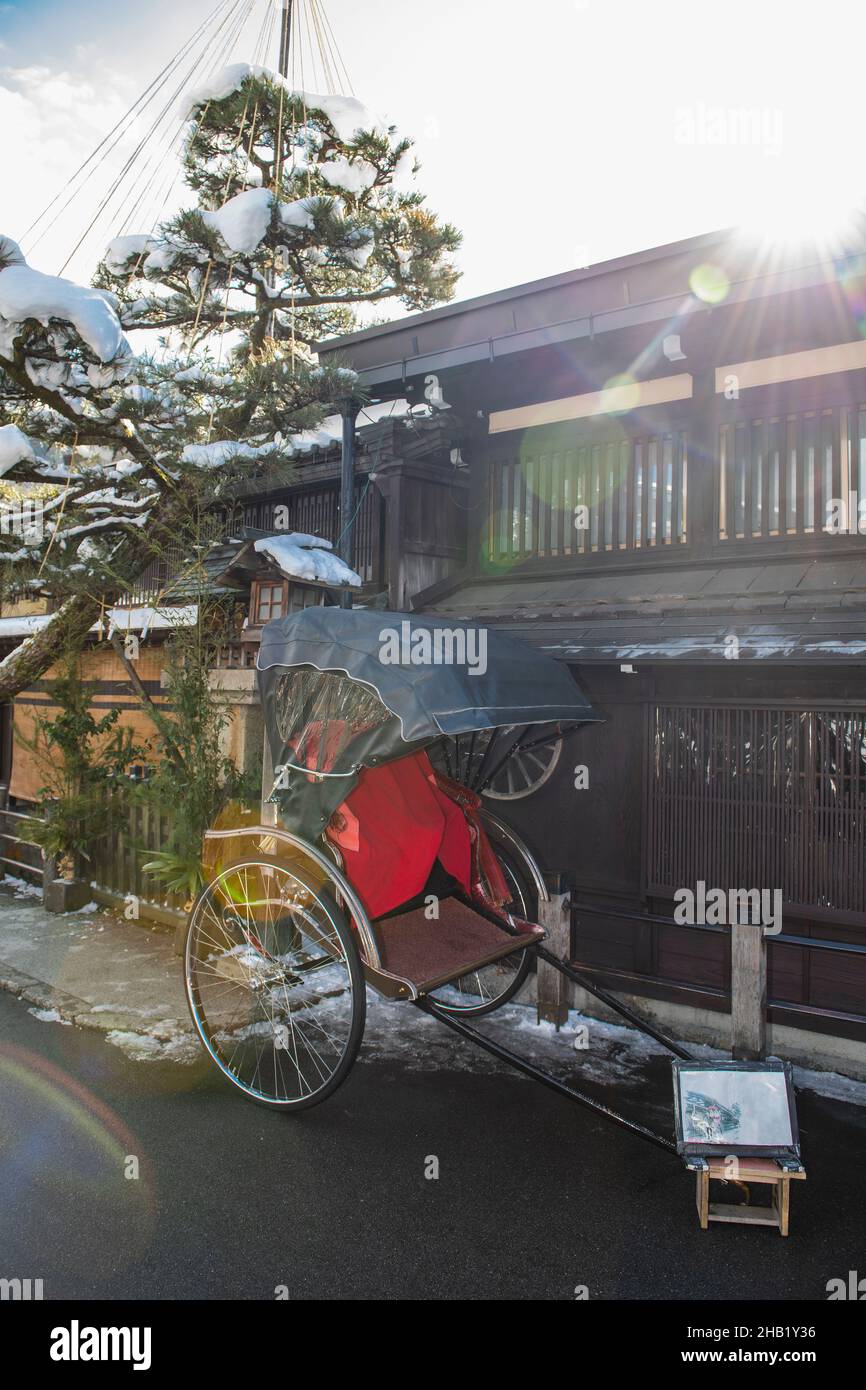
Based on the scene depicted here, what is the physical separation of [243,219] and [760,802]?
6.60 m

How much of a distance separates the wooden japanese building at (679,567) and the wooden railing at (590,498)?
0.02 meters

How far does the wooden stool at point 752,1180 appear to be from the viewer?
3.68m

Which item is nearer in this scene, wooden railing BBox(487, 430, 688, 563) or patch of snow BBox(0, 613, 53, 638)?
wooden railing BBox(487, 430, 688, 563)

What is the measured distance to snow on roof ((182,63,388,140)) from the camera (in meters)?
7.98

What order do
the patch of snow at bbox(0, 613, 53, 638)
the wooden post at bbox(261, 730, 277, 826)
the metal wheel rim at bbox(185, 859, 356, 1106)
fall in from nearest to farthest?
the metal wheel rim at bbox(185, 859, 356, 1106), the wooden post at bbox(261, 730, 277, 826), the patch of snow at bbox(0, 613, 53, 638)

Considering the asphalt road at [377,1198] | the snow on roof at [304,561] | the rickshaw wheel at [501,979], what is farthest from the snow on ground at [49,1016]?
the snow on roof at [304,561]

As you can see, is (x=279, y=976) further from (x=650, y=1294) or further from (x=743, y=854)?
(x=743, y=854)

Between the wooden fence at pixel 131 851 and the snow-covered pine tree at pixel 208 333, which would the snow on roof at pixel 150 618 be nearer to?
the snow-covered pine tree at pixel 208 333

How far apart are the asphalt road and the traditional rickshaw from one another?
1.24 feet

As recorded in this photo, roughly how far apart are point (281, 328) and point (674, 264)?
4.87 metres
